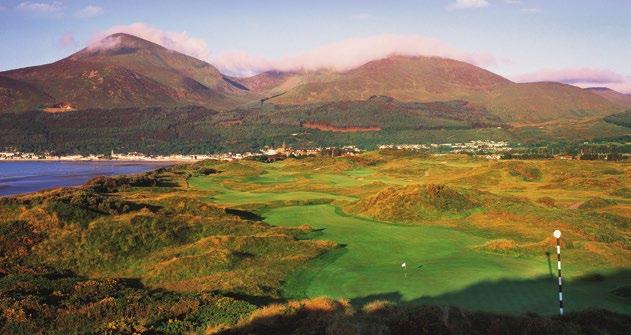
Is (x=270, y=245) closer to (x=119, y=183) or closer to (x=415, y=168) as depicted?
(x=119, y=183)

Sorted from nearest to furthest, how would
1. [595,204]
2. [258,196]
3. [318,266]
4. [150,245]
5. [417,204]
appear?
[318,266], [150,245], [417,204], [595,204], [258,196]

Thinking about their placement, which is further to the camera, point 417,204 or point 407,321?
point 417,204

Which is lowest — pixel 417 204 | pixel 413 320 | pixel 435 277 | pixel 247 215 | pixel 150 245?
pixel 247 215

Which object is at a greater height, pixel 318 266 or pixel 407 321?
pixel 407 321

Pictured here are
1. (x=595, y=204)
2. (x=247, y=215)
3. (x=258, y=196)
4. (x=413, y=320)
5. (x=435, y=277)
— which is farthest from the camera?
(x=258, y=196)

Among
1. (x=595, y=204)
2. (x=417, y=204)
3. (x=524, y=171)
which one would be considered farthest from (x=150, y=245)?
(x=524, y=171)

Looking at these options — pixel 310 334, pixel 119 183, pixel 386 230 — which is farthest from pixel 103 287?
pixel 119 183

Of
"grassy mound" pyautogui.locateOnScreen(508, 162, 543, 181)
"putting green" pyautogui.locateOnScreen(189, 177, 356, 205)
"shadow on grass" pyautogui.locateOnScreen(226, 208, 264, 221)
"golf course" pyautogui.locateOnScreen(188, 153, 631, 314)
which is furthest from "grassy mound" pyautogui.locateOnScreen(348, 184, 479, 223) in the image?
"grassy mound" pyautogui.locateOnScreen(508, 162, 543, 181)

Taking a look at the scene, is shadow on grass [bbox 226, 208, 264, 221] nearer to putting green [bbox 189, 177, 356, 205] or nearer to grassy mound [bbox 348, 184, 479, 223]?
grassy mound [bbox 348, 184, 479, 223]

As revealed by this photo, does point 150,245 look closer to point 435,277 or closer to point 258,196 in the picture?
point 435,277
